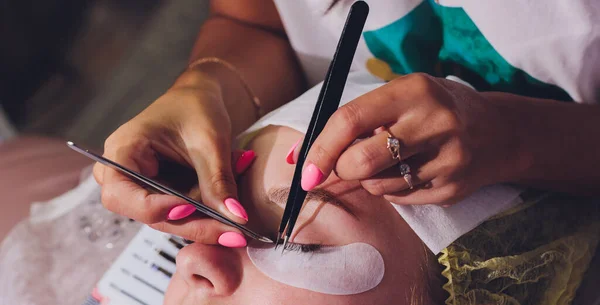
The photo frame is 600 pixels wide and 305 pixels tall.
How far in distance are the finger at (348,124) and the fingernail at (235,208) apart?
0.13 metres

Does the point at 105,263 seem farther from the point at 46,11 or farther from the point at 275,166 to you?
the point at 46,11

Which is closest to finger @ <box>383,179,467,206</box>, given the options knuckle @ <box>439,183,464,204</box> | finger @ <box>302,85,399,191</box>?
knuckle @ <box>439,183,464,204</box>

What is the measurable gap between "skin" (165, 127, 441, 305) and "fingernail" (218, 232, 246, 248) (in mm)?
21

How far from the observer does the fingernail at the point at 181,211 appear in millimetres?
619

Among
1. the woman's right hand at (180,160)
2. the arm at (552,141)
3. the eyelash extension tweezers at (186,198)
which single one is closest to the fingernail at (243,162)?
the woman's right hand at (180,160)

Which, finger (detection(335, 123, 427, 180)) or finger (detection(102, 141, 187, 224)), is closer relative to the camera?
finger (detection(335, 123, 427, 180))

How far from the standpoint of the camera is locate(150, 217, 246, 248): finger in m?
0.63

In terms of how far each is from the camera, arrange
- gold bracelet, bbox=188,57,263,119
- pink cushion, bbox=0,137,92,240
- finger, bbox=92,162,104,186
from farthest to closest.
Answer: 1. pink cushion, bbox=0,137,92,240
2. gold bracelet, bbox=188,57,263,119
3. finger, bbox=92,162,104,186

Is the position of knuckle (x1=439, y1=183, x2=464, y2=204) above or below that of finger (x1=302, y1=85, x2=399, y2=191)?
below

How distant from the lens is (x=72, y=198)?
1080 millimetres

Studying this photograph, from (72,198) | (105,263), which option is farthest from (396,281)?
(72,198)

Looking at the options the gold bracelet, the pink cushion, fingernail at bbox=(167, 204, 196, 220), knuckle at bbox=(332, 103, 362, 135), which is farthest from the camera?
the pink cushion

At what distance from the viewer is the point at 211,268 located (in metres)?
0.63

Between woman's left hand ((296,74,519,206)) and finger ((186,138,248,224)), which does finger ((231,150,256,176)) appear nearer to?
finger ((186,138,248,224))
